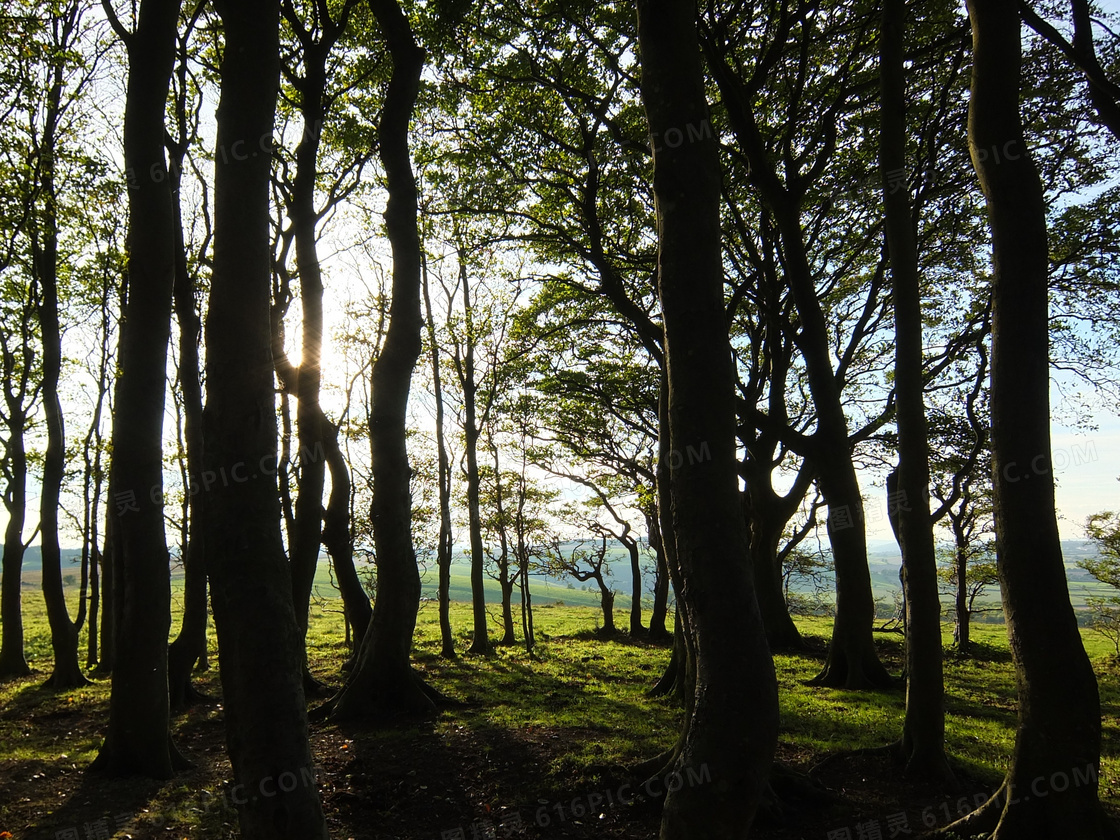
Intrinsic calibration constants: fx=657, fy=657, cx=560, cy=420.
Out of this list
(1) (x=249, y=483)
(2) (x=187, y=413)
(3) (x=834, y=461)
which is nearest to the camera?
(1) (x=249, y=483)

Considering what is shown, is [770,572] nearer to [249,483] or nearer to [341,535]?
[341,535]

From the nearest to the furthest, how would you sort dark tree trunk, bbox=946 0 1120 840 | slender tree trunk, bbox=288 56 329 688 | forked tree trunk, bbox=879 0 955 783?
1. dark tree trunk, bbox=946 0 1120 840
2. forked tree trunk, bbox=879 0 955 783
3. slender tree trunk, bbox=288 56 329 688

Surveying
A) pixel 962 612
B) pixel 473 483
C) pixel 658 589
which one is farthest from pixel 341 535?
pixel 962 612

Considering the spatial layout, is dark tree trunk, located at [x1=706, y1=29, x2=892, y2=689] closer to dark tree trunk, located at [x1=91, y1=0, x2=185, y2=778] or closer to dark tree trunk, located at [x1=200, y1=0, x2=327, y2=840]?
dark tree trunk, located at [x1=91, y1=0, x2=185, y2=778]

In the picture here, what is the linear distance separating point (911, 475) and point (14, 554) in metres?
21.4

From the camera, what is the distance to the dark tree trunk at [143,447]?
739 centimetres

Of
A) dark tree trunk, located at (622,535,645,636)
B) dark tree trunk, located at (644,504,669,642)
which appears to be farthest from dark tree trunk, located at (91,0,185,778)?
dark tree trunk, located at (622,535,645,636)

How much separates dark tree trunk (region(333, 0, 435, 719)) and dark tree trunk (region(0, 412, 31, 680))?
12924 mm

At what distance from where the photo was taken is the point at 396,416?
10719 millimetres

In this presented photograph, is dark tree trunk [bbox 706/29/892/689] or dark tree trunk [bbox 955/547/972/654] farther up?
dark tree trunk [bbox 706/29/892/689]

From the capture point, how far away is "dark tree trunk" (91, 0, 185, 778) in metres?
7.39

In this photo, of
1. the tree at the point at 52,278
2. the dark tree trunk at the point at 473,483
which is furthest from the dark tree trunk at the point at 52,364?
the dark tree trunk at the point at 473,483

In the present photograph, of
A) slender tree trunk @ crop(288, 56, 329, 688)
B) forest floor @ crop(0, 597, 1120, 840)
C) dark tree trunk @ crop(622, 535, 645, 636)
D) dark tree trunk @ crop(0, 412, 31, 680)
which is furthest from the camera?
dark tree trunk @ crop(622, 535, 645, 636)

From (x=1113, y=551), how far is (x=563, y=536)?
21.4 metres
